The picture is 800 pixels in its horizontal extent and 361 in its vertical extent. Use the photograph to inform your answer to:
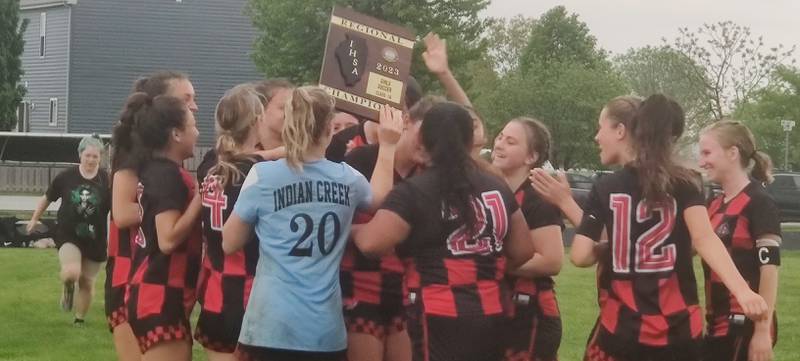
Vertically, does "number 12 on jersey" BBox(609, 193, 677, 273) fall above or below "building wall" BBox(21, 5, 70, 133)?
below

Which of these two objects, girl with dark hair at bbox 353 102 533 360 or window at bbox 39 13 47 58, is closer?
girl with dark hair at bbox 353 102 533 360

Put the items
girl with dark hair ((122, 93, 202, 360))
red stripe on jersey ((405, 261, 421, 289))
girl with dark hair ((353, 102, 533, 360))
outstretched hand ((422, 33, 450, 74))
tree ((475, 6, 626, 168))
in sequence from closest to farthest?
girl with dark hair ((353, 102, 533, 360)) → red stripe on jersey ((405, 261, 421, 289)) → girl with dark hair ((122, 93, 202, 360)) → outstretched hand ((422, 33, 450, 74)) → tree ((475, 6, 626, 168))

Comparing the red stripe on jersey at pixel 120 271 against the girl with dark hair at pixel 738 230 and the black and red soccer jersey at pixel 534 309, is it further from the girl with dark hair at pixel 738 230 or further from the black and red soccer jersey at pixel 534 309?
the girl with dark hair at pixel 738 230

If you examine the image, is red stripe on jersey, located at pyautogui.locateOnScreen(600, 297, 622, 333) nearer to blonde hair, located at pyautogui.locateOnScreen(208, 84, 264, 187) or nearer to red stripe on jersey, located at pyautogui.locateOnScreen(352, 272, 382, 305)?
red stripe on jersey, located at pyautogui.locateOnScreen(352, 272, 382, 305)

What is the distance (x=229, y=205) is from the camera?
5.53 m

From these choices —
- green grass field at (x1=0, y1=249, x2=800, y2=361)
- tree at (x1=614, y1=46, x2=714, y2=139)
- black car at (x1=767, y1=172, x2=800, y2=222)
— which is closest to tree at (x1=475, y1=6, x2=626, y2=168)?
tree at (x1=614, y1=46, x2=714, y2=139)

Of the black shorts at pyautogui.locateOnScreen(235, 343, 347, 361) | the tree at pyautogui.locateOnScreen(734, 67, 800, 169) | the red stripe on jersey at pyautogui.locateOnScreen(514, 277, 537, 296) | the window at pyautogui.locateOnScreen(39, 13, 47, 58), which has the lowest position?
the black shorts at pyautogui.locateOnScreen(235, 343, 347, 361)

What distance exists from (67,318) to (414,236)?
8.77m

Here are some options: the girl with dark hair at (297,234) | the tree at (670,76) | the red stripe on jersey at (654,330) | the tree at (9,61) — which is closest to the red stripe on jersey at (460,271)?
the girl with dark hair at (297,234)

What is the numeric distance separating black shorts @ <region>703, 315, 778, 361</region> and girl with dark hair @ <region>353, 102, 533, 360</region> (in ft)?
4.86

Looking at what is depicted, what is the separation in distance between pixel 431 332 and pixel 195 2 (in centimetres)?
4670

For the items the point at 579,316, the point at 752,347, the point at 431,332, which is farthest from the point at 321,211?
the point at 579,316

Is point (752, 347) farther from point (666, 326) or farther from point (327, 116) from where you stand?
point (327, 116)

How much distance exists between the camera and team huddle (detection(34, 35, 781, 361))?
5.11 metres
